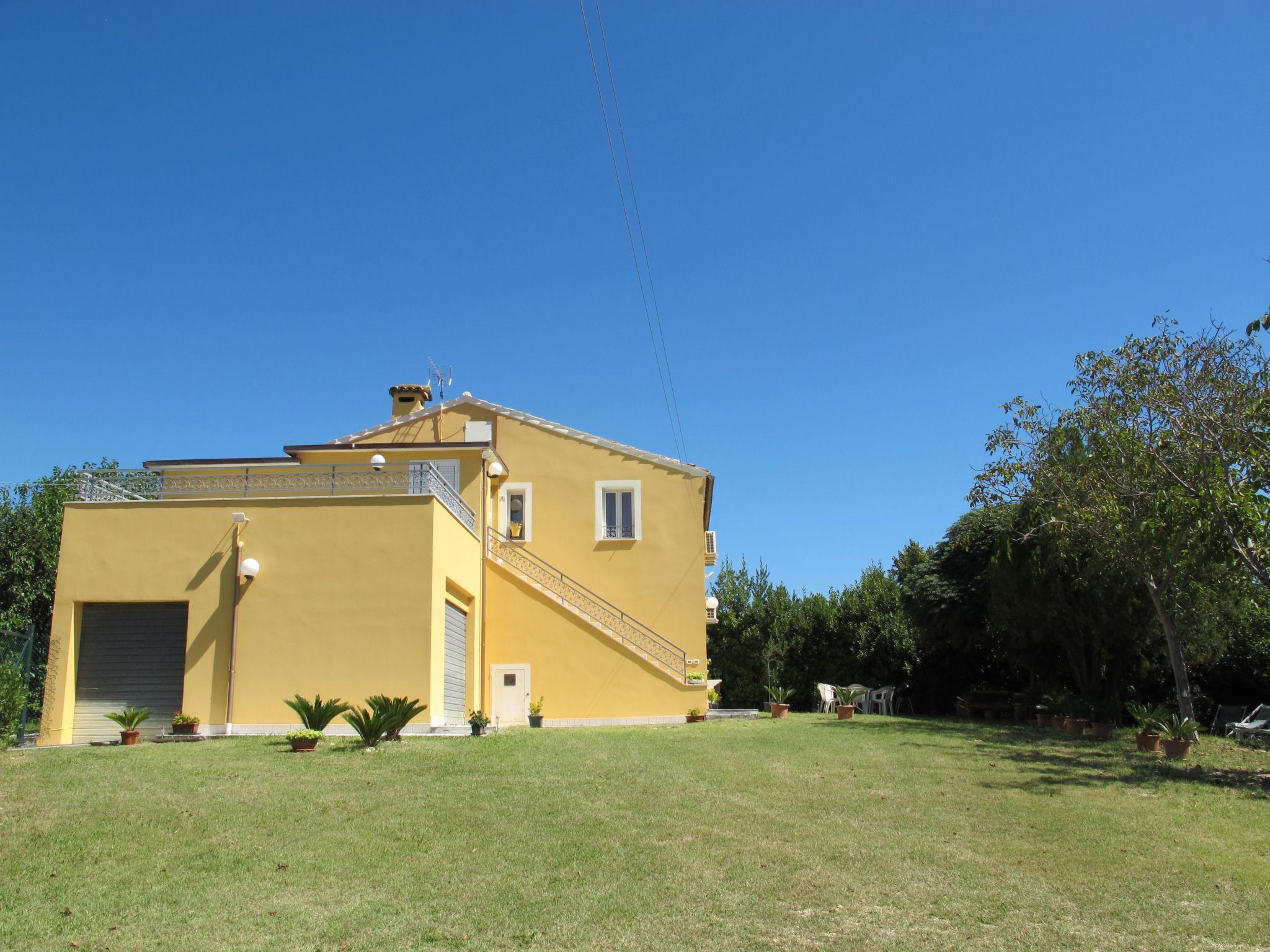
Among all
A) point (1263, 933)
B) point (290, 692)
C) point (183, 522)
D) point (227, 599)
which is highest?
point (183, 522)

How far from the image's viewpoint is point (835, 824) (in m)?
9.43

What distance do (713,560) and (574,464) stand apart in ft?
17.2

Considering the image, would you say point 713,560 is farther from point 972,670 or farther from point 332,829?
point 332,829

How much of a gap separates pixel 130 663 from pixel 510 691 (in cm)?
857

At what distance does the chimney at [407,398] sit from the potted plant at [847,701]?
13.9m

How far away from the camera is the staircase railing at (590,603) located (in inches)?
953

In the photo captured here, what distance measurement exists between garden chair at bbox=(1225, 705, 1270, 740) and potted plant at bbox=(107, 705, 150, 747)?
2050 cm

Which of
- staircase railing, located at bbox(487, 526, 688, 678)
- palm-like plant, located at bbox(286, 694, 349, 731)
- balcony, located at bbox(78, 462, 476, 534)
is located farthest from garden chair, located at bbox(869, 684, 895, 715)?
palm-like plant, located at bbox(286, 694, 349, 731)

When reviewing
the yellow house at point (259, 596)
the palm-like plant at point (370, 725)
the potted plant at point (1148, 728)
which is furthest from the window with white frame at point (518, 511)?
the potted plant at point (1148, 728)

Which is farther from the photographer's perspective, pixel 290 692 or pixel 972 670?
pixel 972 670

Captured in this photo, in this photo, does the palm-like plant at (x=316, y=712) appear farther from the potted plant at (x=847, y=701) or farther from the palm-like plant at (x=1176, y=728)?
the palm-like plant at (x=1176, y=728)

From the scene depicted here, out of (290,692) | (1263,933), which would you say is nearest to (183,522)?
(290,692)

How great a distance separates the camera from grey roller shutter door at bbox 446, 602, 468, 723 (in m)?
20.0

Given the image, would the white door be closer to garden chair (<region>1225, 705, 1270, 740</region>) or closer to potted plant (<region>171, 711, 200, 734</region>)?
potted plant (<region>171, 711, 200, 734</region>)
